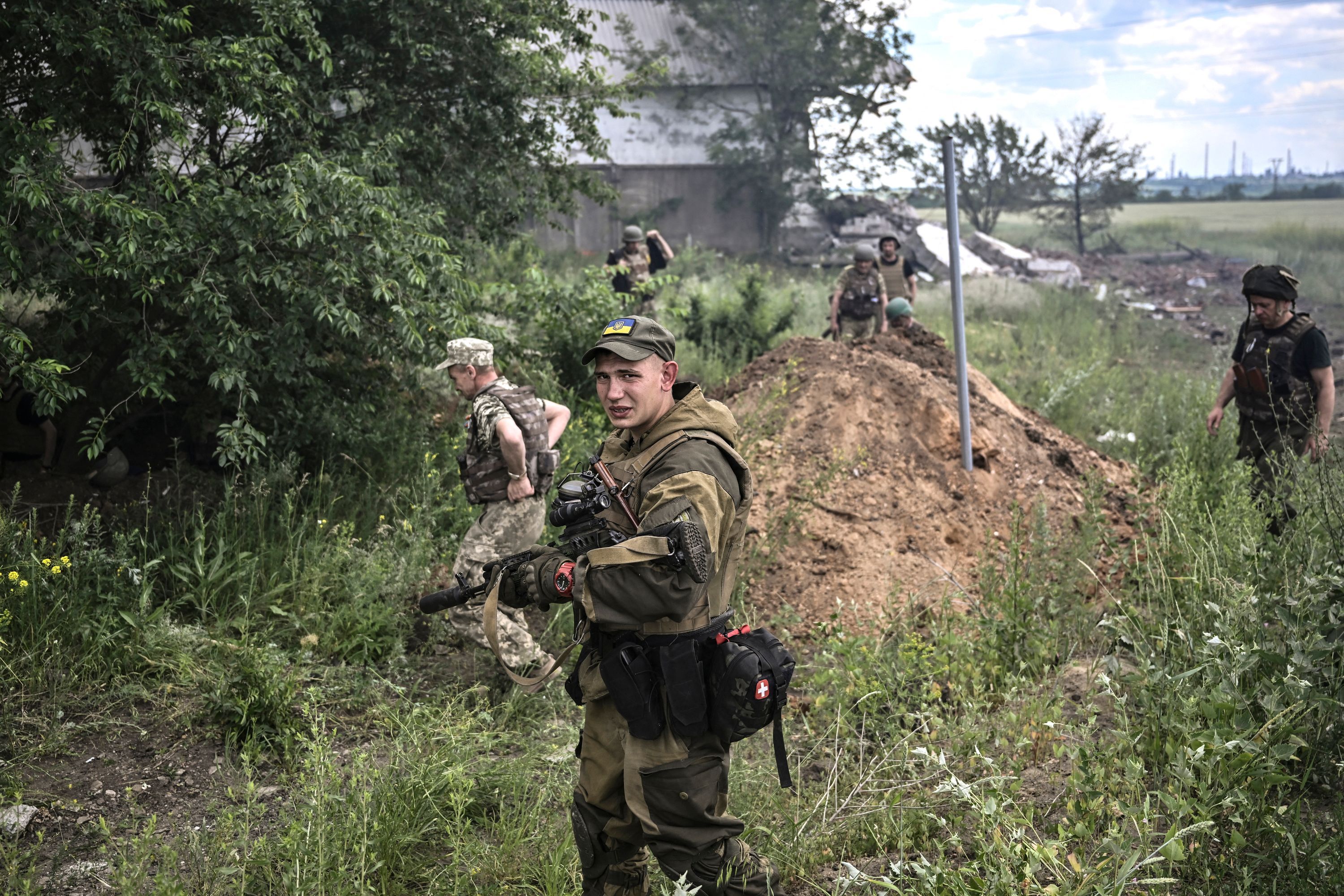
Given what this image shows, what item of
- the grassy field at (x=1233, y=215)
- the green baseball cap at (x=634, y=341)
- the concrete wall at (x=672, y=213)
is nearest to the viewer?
the green baseball cap at (x=634, y=341)

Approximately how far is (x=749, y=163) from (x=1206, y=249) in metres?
14.8

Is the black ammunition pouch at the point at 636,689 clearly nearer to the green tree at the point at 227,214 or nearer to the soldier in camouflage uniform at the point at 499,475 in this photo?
the soldier in camouflage uniform at the point at 499,475

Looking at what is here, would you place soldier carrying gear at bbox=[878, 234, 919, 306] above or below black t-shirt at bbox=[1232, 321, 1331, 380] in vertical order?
above

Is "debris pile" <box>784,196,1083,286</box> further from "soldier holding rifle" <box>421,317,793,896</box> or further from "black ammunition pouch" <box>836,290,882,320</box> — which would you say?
"soldier holding rifle" <box>421,317,793,896</box>

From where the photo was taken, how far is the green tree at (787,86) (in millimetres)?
25422

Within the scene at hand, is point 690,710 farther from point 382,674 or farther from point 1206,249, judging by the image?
point 1206,249

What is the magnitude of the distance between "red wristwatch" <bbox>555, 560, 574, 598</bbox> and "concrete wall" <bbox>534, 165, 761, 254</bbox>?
22.5 meters

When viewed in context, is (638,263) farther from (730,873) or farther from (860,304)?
(730,873)

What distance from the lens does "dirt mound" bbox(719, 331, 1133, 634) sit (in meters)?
6.08

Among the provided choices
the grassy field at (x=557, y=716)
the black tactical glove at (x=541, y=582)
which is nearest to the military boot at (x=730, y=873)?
the grassy field at (x=557, y=716)

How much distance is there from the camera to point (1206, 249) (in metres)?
30.0

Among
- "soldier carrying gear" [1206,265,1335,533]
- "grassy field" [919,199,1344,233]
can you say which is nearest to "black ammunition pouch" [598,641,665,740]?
"soldier carrying gear" [1206,265,1335,533]

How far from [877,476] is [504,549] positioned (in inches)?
118

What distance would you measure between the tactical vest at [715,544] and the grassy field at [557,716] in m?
0.84
